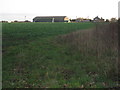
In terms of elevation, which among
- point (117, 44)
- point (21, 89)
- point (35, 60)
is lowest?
point (21, 89)

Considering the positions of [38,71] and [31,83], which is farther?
[38,71]

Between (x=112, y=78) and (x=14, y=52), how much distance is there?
733 cm

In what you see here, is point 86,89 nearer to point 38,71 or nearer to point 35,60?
point 38,71

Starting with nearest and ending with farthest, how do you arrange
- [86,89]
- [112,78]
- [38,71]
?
[86,89] < [112,78] < [38,71]

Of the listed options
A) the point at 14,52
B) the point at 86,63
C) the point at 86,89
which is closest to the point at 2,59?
the point at 14,52

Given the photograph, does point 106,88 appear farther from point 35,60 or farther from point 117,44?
point 117,44

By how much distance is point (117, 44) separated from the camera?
11008mm

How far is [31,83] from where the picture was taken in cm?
637

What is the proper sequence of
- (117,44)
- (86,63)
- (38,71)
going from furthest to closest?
(117,44) → (86,63) → (38,71)

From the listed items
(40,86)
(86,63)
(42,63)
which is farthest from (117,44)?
(40,86)

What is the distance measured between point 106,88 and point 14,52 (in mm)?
7560

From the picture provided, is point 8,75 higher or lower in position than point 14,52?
lower

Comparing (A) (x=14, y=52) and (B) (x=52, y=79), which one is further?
(A) (x=14, y=52)

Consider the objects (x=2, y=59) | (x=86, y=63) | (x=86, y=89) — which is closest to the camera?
(x=86, y=89)
